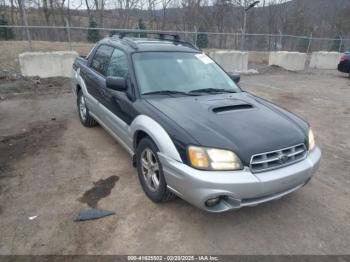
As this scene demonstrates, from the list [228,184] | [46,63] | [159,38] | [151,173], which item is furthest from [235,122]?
[46,63]

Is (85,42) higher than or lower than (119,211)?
higher

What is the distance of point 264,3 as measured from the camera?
1228 inches

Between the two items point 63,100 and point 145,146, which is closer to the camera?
point 145,146

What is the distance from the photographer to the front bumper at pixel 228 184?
8.20ft

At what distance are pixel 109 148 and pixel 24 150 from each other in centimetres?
129

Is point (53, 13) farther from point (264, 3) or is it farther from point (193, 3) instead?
point (264, 3)

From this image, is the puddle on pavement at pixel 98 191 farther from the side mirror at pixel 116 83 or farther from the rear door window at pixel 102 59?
the rear door window at pixel 102 59

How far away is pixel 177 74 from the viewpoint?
374 centimetres

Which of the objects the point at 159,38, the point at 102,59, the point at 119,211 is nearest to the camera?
the point at 119,211

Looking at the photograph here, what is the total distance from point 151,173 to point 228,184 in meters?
1.03

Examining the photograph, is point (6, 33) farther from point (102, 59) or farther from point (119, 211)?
point (119, 211)

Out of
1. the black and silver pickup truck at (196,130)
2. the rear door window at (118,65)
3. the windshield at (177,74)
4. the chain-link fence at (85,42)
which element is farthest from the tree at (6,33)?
the windshield at (177,74)

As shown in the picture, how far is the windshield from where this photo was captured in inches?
140

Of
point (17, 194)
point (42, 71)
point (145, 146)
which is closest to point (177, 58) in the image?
point (145, 146)
